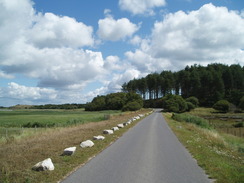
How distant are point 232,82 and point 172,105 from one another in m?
48.7

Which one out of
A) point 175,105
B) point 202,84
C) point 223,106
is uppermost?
point 202,84

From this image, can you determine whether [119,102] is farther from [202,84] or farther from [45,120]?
[45,120]

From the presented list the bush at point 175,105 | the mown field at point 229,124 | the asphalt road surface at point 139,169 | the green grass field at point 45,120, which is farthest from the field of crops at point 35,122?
the bush at point 175,105

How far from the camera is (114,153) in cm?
1075

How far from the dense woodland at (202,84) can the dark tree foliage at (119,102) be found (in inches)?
1044

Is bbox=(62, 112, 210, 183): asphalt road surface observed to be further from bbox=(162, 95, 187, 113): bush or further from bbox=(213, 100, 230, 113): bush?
bbox=(213, 100, 230, 113): bush

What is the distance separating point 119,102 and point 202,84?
45.0 m

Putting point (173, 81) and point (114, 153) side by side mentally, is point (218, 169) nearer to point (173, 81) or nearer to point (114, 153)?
point (114, 153)

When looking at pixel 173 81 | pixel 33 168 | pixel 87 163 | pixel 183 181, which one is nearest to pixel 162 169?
pixel 183 181

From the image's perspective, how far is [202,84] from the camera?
4658 inches

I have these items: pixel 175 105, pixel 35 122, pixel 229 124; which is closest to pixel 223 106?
pixel 175 105

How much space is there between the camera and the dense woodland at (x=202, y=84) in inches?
4168

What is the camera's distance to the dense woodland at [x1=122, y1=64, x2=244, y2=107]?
10586 cm

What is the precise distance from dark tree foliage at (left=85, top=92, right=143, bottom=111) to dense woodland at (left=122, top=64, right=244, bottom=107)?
26.5 metres
